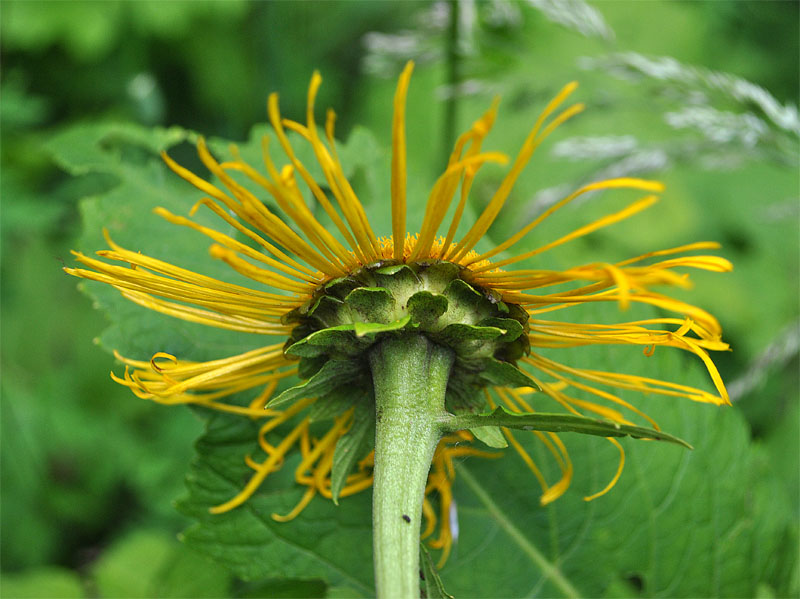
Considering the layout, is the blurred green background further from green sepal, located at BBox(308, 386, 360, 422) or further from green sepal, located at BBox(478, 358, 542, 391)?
green sepal, located at BBox(478, 358, 542, 391)

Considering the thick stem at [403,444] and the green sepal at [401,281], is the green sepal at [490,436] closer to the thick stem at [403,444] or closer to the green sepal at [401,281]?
the thick stem at [403,444]

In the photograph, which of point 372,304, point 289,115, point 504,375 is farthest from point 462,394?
point 289,115

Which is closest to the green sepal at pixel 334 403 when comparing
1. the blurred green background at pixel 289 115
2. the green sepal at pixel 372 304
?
the green sepal at pixel 372 304

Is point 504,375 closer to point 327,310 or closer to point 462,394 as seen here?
point 462,394

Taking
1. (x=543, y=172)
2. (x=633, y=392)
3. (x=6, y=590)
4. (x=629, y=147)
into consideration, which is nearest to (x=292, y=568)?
(x=633, y=392)

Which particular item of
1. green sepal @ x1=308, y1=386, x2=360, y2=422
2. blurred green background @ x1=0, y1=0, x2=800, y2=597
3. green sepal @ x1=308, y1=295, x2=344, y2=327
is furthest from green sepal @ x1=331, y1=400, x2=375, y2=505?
blurred green background @ x1=0, y1=0, x2=800, y2=597
